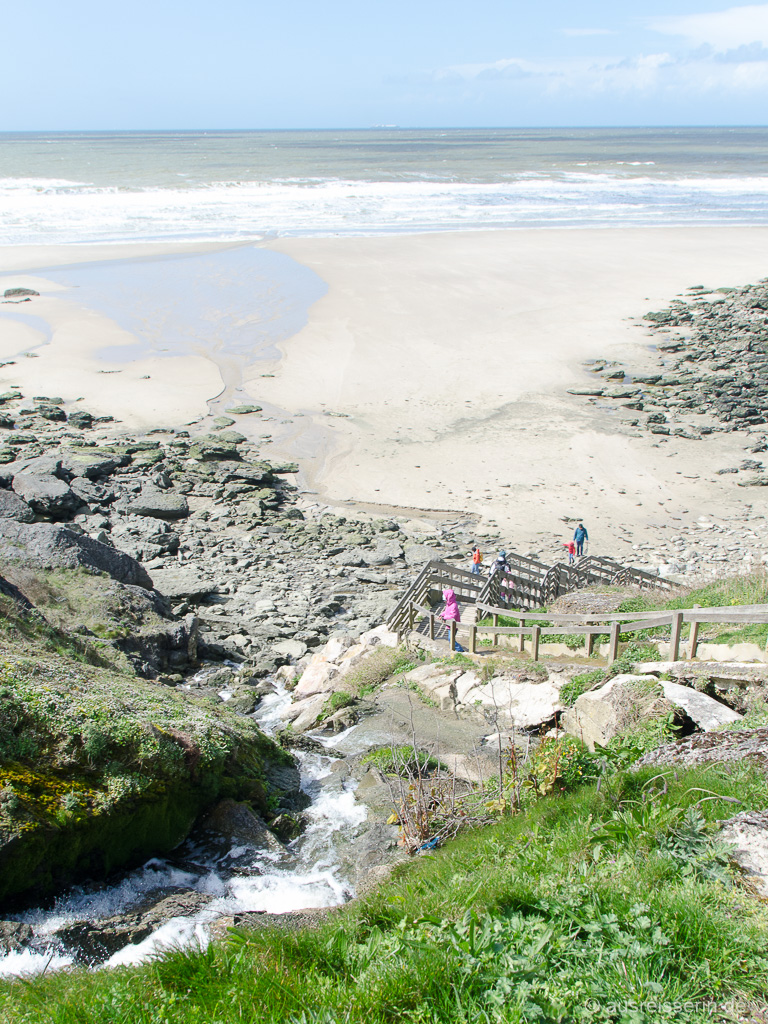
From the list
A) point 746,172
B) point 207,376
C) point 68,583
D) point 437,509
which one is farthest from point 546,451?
point 746,172

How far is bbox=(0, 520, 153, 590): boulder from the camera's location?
1180 cm

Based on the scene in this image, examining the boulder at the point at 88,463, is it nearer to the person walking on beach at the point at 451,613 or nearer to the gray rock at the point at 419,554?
the gray rock at the point at 419,554

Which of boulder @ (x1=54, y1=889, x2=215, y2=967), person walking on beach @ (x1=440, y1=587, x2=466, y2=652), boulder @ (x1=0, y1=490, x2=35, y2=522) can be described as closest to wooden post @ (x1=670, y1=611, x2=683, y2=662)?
person walking on beach @ (x1=440, y1=587, x2=466, y2=652)

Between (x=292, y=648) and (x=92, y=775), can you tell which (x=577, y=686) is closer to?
(x=92, y=775)

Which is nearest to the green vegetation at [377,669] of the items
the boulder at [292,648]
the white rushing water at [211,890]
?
the boulder at [292,648]

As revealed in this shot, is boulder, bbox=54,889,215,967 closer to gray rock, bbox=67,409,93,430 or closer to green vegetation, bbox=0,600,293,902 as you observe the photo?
green vegetation, bbox=0,600,293,902

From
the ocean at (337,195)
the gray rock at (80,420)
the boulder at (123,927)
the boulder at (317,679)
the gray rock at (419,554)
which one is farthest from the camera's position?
the ocean at (337,195)

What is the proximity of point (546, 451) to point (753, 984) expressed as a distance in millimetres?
19601

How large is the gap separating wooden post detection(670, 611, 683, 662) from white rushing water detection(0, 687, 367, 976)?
378 cm

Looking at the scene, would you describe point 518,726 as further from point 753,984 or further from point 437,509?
point 437,509

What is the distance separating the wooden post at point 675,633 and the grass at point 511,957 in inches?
132

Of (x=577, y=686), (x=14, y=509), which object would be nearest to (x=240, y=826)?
(x=577, y=686)

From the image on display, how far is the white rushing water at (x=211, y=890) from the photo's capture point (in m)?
4.90

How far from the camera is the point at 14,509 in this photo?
1403 centimetres
